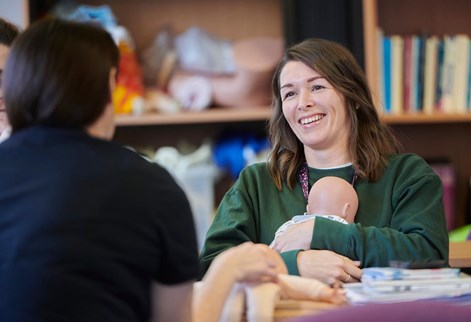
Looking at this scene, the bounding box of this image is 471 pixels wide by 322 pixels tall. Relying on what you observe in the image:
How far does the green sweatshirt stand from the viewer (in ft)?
6.59

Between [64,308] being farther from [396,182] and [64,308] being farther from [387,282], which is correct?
[396,182]

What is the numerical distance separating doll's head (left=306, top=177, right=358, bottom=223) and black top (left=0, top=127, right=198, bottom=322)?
806 mm

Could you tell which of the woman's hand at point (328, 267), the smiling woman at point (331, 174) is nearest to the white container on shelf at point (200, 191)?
the smiling woman at point (331, 174)

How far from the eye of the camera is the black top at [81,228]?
1.28 metres

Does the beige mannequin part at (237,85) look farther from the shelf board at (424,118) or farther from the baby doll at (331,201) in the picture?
the baby doll at (331,201)

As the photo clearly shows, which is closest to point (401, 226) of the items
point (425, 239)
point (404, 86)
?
point (425, 239)

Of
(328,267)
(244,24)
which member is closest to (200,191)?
(244,24)

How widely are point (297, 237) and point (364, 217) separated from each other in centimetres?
22

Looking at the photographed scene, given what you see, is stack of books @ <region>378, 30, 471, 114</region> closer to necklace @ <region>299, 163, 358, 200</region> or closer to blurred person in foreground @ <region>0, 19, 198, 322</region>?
necklace @ <region>299, 163, 358, 200</region>

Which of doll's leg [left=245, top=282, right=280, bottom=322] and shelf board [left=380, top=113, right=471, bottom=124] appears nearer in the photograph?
doll's leg [left=245, top=282, right=280, bottom=322]

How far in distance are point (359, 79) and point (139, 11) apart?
1813 millimetres

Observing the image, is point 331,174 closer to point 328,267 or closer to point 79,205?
point 328,267

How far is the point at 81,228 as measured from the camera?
1.30 metres

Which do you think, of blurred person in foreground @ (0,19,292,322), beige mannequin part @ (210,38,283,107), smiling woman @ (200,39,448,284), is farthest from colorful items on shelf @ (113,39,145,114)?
blurred person in foreground @ (0,19,292,322)
